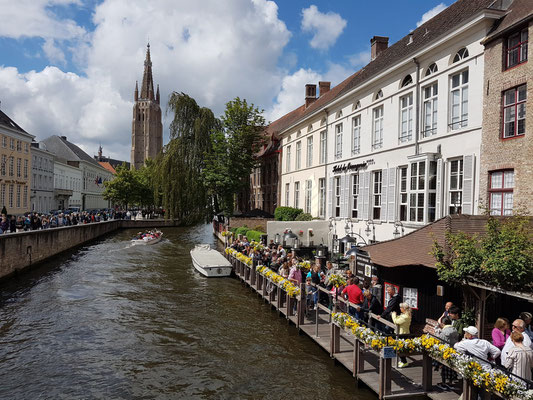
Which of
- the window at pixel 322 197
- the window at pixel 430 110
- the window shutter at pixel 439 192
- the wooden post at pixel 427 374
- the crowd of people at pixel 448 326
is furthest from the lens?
the window at pixel 322 197

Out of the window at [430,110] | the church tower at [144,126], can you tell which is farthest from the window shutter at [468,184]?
the church tower at [144,126]

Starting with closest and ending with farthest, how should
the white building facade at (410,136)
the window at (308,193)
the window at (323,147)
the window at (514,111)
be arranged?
the window at (514,111) < the white building facade at (410,136) < the window at (323,147) < the window at (308,193)

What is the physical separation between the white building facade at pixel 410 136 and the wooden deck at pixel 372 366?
6.29 metres

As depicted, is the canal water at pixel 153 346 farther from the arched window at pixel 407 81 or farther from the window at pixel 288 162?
the window at pixel 288 162

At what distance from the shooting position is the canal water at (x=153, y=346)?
367 inches

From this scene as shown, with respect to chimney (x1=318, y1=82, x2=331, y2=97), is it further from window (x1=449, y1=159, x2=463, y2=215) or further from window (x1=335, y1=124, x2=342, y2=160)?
window (x1=449, y1=159, x2=463, y2=215)

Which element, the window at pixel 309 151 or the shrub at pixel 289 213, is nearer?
the window at pixel 309 151

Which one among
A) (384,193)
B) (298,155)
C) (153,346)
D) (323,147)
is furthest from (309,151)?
(153,346)

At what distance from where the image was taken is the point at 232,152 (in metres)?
41.3

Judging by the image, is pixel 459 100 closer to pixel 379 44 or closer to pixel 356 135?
pixel 356 135

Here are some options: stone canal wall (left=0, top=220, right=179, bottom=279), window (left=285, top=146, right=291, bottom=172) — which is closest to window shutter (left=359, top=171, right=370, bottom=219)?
window (left=285, top=146, right=291, bottom=172)

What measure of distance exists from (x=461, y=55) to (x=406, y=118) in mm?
3705

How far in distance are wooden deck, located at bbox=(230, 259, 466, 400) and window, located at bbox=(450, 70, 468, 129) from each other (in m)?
7.99

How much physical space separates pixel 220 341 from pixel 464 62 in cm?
1196
